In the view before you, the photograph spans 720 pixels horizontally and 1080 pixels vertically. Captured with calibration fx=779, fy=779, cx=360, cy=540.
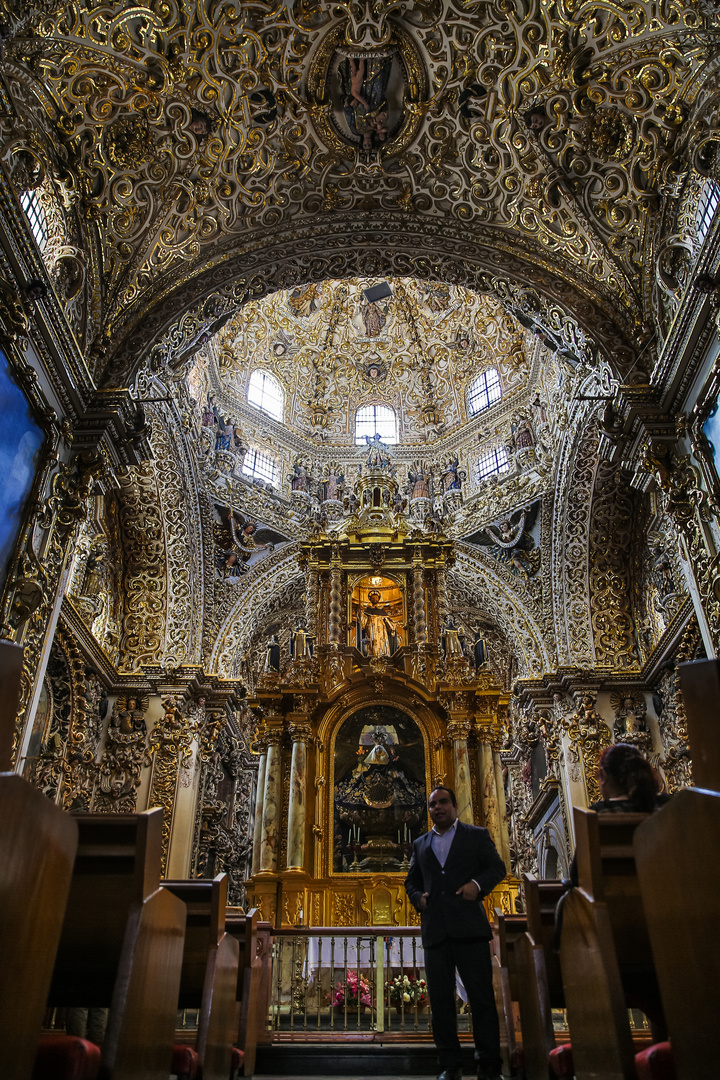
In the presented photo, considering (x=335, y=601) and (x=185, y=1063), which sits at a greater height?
(x=335, y=601)

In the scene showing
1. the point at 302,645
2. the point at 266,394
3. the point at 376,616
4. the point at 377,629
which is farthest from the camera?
the point at 266,394

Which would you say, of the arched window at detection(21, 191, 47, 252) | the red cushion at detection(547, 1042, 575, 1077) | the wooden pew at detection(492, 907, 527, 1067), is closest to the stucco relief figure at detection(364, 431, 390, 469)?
the arched window at detection(21, 191, 47, 252)

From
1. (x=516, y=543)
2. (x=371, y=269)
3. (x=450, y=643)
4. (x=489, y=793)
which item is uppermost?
(x=371, y=269)

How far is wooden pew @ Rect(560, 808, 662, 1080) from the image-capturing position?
3.08 meters

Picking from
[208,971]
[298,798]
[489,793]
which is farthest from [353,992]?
[208,971]

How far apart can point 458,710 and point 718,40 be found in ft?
36.3

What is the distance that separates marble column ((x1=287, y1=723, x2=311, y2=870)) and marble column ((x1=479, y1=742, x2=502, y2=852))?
328 centimetres

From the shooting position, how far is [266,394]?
21.3 metres

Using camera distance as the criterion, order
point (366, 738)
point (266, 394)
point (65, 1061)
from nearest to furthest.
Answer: point (65, 1061) < point (366, 738) < point (266, 394)

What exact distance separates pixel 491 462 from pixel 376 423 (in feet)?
13.0

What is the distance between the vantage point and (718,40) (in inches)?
324

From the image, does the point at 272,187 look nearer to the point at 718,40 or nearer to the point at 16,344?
the point at 16,344

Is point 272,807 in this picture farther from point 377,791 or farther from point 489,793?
point 489,793

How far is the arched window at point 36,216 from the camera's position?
927 cm
